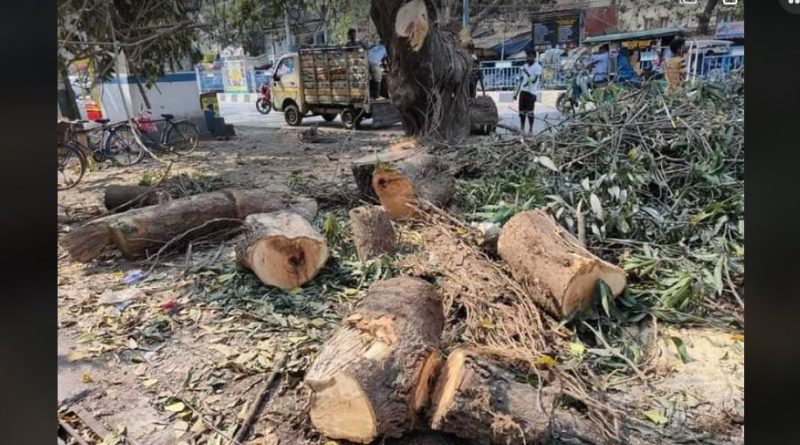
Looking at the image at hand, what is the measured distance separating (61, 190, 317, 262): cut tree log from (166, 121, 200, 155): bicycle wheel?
15.9 feet

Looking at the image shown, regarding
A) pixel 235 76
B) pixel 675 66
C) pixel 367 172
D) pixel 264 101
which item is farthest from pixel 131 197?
pixel 235 76

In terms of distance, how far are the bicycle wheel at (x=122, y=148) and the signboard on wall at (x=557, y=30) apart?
7.46m

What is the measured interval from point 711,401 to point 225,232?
317cm

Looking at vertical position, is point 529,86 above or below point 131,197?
above

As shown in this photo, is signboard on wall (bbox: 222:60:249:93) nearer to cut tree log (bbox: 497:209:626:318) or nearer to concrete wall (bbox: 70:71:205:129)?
concrete wall (bbox: 70:71:205:129)

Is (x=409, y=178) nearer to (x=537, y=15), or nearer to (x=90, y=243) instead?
(x=90, y=243)

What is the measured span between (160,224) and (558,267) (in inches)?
103

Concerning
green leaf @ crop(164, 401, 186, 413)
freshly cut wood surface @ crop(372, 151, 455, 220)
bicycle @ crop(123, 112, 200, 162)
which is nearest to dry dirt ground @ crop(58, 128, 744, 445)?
green leaf @ crop(164, 401, 186, 413)

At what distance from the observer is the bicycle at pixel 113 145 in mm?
7035

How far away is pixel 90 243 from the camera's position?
3688mm

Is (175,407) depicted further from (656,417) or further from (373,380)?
(656,417)

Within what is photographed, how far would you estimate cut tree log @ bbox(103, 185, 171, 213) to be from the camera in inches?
182

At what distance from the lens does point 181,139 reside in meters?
8.70
